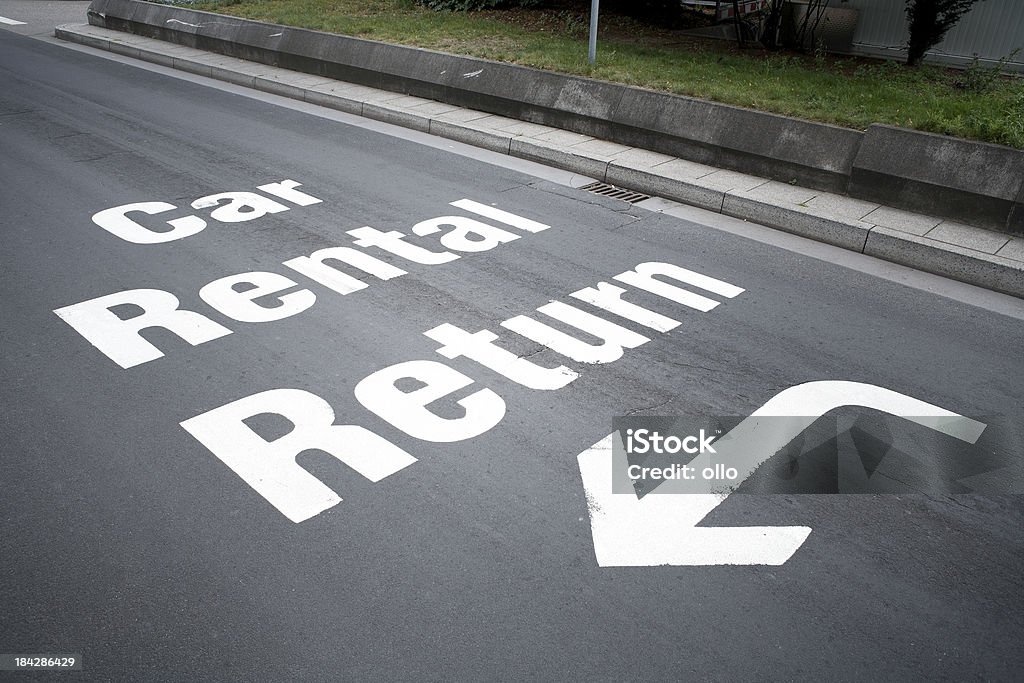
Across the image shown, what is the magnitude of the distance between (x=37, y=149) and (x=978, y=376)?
11425mm

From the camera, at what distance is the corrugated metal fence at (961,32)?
1377 centimetres

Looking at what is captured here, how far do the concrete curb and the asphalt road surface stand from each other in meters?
1.34

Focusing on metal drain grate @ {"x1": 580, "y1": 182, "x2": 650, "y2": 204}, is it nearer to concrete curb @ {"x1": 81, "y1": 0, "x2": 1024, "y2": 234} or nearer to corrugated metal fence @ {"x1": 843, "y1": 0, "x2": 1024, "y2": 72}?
concrete curb @ {"x1": 81, "y1": 0, "x2": 1024, "y2": 234}

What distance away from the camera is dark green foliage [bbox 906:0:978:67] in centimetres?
1233

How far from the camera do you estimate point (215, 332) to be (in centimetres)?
615

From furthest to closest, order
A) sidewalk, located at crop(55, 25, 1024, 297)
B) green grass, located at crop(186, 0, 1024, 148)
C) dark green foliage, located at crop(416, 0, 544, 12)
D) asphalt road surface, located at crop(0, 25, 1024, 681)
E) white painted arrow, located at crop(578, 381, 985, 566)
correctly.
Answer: dark green foliage, located at crop(416, 0, 544, 12), green grass, located at crop(186, 0, 1024, 148), sidewalk, located at crop(55, 25, 1024, 297), white painted arrow, located at crop(578, 381, 985, 566), asphalt road surface, located at crop(0, 25, 1024, 681)

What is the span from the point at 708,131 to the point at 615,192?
1493 mm

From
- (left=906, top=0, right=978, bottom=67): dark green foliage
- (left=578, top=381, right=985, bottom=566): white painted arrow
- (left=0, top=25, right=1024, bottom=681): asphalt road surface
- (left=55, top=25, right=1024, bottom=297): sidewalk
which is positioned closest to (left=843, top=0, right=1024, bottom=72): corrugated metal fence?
(left=906, top=0, right=978, bottom=67): dark green foliage

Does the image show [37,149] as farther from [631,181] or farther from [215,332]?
[631,181]

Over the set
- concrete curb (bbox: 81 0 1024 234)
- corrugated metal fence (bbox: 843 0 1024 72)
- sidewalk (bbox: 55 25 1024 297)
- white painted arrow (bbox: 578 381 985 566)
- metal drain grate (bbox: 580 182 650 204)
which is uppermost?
corrugated metal fence (bbox: 843 0 1024 72)

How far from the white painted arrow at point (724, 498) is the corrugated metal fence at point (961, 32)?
37.6ft

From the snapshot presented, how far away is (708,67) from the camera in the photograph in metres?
12.4

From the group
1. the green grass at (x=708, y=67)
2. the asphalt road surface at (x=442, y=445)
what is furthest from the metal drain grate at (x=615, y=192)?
the green grass at (x=708, y=67)

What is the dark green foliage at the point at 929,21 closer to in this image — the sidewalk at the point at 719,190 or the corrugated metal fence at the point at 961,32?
the corrugated metal fence at the point at 961,32
